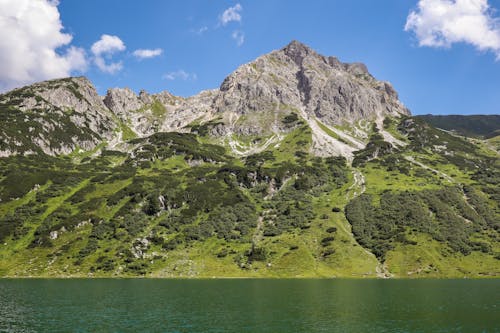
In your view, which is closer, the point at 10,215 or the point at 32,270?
the point at 32,270

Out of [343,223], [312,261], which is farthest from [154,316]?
[343,223]

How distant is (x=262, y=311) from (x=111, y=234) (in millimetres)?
130251

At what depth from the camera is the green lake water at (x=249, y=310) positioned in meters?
58.5

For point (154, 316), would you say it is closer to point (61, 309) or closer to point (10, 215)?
point (61, 309)

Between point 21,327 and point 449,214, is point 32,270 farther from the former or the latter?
point 449,214

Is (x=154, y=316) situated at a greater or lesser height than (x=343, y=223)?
lesser

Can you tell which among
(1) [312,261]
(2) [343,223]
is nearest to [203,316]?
(1) [312,261]

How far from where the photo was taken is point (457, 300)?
279 ft

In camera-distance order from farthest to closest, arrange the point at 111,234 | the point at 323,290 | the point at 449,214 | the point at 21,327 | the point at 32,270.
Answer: the point at 449,214, the point at 111,234, the point at 32,270, the point at 323,290, the point at 21,327

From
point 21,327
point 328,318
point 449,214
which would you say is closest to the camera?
point 21,327

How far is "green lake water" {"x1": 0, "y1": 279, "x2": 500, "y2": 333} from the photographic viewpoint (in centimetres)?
5847

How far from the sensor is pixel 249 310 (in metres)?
72.9

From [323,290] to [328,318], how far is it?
41.0 metres

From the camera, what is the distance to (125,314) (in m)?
68.9
